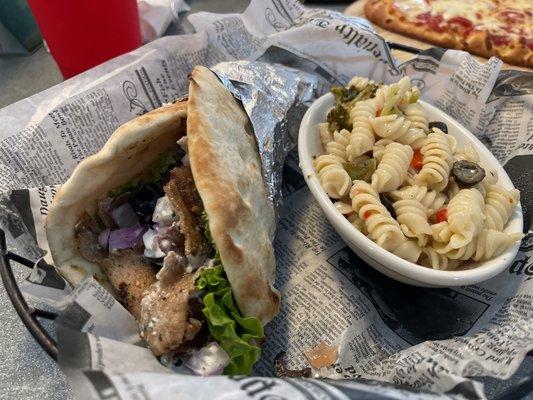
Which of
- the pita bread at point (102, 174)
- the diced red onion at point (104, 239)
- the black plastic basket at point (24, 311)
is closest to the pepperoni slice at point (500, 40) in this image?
the pita bread at point (102, 174)

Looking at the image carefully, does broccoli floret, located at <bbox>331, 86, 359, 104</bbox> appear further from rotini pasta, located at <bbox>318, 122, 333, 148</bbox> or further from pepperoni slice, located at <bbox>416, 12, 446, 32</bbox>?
pepperoni slice, located at <bbox>416, 12, 446, 32</bbox>

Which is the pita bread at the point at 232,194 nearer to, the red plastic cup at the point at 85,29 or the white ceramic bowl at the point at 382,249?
the white ceramic bowl at the point at 382,249

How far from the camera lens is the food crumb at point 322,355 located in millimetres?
1143

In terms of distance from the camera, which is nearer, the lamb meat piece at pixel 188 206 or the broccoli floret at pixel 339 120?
the lamb meat piece at pixel 188 206

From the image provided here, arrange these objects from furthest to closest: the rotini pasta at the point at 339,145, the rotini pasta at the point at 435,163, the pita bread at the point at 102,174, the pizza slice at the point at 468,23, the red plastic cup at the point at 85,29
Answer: the pizza slice at the point at 468,23 < the red plastic cup at the point at 85,29 < the rotini pasta at the point at 339,145 < the rotini pasta at the point at 435,163 < the pita bread at the point at 102,174

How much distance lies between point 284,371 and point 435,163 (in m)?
0.64

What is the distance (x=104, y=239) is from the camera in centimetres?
117

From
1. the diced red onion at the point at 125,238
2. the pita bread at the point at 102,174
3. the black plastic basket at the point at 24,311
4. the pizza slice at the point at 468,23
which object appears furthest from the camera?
the pizza slice at the point at 468,23

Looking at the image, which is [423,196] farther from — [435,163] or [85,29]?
[85,29]

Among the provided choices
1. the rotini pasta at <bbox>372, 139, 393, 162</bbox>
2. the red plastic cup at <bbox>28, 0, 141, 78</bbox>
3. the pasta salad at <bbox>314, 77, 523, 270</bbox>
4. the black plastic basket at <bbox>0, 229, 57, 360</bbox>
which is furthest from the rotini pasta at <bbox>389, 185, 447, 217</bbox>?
the red plastic cup at <bbox>28, 0, 141, 78</bbox>

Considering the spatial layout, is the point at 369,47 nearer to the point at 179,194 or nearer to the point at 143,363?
the point at 179,194

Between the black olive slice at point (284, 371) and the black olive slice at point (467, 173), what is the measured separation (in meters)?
0.62

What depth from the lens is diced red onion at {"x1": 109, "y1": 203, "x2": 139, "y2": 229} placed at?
117cm

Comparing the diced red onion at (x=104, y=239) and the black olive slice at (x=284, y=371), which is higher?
the diced red onion at (x=104, y=239)
